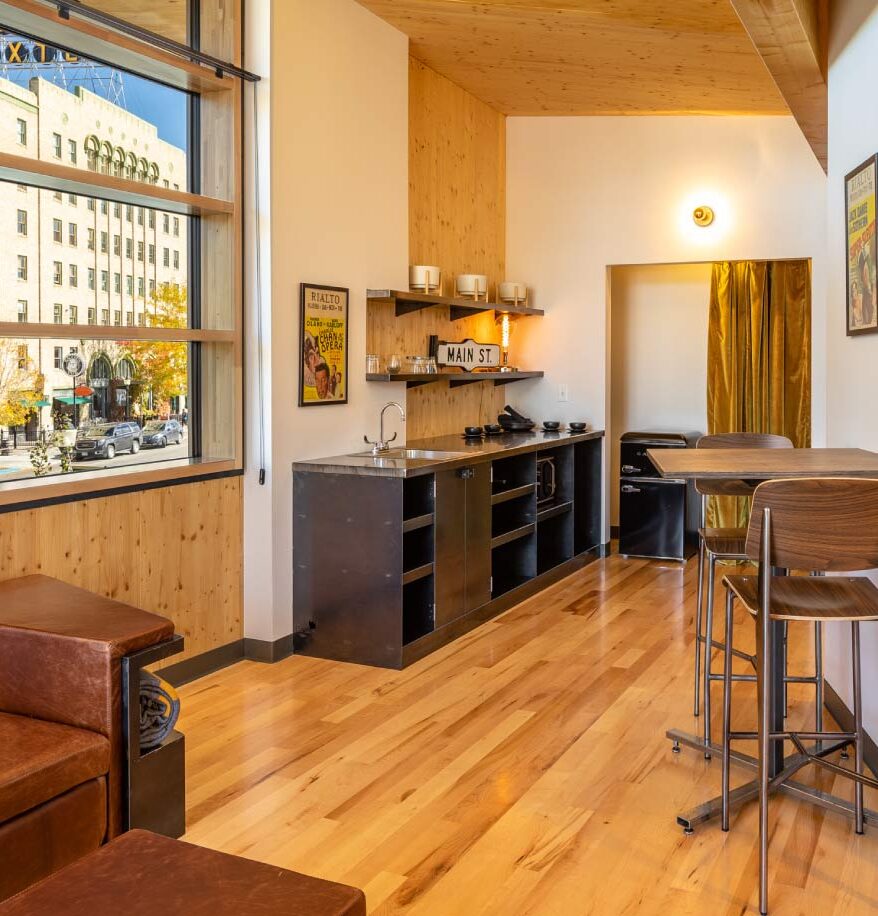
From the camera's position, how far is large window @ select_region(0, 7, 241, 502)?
3455mm

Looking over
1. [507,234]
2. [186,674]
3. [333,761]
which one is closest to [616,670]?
[333,761]

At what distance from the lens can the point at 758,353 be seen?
6773mm

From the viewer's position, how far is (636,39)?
5.02m

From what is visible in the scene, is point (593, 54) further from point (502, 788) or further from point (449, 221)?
point (502, 788)

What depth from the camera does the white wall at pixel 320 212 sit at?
439 centimetres

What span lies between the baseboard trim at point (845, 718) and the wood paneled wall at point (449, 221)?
9.42 ft

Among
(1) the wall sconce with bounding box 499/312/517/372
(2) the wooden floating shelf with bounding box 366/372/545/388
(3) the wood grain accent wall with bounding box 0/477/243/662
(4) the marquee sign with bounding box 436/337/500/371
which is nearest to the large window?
(3) the wood grain accent wall with bounding box 0/477/243/662

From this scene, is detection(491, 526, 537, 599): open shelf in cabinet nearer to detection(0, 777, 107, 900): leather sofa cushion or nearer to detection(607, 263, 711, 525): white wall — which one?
detection(607, 263, 711, 525): white wall

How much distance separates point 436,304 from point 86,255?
2.29m

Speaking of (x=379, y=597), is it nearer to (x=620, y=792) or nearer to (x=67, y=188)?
(x=620, y=792)

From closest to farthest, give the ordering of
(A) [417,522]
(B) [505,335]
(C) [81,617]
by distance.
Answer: (C) [81,617]
(A) [417,522]
(B) [505,335]

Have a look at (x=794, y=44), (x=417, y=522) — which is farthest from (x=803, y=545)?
(x=417, y=522)

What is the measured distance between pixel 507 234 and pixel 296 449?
126 inches

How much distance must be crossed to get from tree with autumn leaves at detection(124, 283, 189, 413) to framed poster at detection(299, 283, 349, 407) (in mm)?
558
